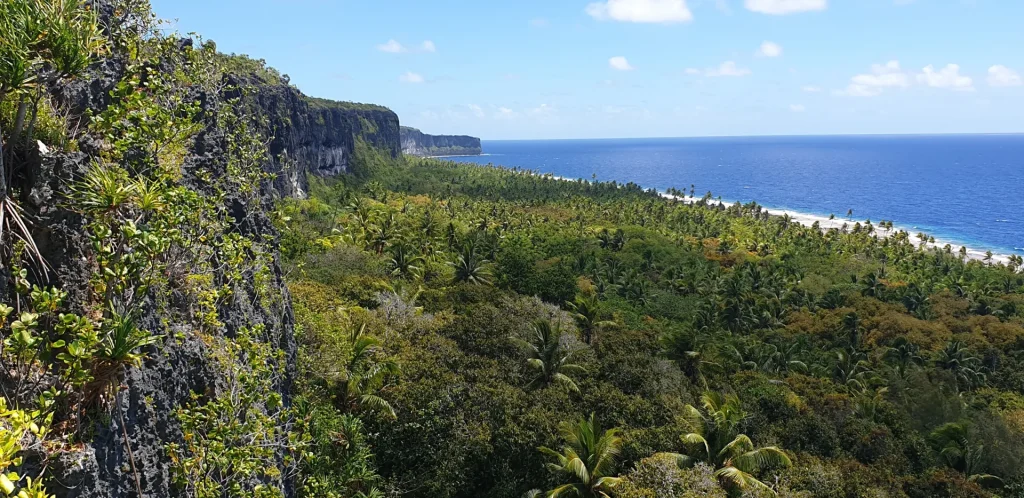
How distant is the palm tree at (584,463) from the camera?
21.0 metres

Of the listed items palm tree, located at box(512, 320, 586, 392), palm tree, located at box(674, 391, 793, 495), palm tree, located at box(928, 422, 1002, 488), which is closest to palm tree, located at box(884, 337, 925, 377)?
palm tree, located at box(928, 422, 1002, 488)

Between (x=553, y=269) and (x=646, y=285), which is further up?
(x=553, y=269)

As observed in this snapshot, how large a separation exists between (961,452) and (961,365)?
20769 mm

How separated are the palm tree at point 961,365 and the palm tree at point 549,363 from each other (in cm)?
3303

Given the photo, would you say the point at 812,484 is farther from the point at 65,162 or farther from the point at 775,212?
the point at 775,212

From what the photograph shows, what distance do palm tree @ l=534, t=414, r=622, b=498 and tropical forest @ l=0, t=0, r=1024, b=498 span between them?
0.35 feet

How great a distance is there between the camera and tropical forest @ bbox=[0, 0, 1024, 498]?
27.2ft

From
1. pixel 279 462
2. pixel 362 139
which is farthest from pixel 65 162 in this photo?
pixel 362 139

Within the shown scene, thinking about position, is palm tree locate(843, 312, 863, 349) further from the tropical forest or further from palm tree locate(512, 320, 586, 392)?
palm tree locate(512, 320, 586, 392)

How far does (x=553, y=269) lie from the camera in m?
52.2

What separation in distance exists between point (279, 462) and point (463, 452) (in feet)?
32.1

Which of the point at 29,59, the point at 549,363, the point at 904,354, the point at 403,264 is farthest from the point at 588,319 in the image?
the point at 29,59

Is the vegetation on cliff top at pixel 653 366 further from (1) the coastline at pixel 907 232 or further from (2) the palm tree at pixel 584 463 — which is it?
(1) the coastline at pixel 907 232

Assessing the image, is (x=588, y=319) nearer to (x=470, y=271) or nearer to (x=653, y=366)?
(x=653, y=366)
